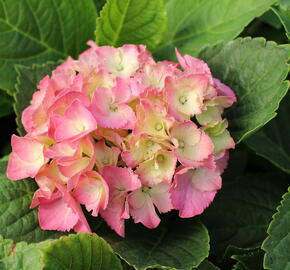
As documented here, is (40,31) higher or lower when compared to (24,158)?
higher

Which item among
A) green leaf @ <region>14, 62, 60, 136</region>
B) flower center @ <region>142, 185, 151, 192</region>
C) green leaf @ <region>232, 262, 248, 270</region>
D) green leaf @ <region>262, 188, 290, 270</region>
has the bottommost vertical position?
green leaf @ <region>232, 262, 248, 270</region>

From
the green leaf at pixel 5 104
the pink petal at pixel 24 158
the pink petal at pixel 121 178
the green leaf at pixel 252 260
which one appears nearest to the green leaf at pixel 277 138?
the green leaf at pixel 252 260

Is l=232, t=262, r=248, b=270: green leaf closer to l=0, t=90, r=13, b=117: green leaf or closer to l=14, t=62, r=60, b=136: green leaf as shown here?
l=14, t=62, r=60, b=136: green leaf

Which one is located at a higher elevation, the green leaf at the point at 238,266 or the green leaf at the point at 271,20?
the green leaf at the point at 271,20

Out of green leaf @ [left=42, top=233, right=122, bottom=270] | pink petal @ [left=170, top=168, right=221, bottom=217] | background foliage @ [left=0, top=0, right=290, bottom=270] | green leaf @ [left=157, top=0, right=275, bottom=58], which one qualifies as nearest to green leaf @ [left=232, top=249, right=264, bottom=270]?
background foliage @ [left=0, top=0, right=290, bottom=270]

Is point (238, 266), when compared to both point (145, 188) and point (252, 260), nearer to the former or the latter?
point (252, 260)

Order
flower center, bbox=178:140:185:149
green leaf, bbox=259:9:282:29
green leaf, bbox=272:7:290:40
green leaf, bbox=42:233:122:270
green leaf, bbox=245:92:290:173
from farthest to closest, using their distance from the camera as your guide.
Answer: green leaf, bbox=259:9:282:29 < green leaf, bbox=245:92:290:173 < green leaf, bbox=272:7:290:40 < flower center, bbox=178:140:185:149 < green leaf, bbox=42:233:122:270

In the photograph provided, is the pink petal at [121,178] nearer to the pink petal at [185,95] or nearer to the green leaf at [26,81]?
the pink petal at [185,95]

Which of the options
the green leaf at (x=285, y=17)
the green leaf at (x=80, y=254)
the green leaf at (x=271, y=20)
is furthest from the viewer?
the green leaf at (x=271, y=20)

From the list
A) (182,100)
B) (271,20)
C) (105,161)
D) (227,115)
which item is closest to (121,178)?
(105,161)
